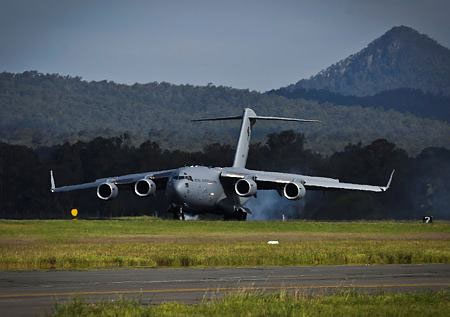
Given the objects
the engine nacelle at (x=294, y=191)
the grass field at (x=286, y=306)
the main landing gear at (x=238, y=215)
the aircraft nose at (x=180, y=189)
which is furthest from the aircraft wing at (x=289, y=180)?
the grass field at (x=286, y=306)

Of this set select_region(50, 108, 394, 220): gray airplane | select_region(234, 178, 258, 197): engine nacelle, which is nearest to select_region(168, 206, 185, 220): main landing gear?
select_region(50, 108, 394, 220): gray airplane

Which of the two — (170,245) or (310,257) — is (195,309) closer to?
(310,257)

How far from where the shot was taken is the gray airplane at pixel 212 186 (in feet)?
214

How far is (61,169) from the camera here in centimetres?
10375

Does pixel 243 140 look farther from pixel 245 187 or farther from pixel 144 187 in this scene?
pixel 144 187

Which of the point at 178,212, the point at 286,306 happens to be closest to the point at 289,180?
the point at 178,212

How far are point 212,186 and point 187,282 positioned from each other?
4223 centimetres

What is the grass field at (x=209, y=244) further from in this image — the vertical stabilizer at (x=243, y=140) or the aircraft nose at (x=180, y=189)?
the vertical stabilizer at (x=243, y=140)

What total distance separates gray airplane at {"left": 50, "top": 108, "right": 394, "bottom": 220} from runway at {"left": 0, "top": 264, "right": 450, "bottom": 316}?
3437cm

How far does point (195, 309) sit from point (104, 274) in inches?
369

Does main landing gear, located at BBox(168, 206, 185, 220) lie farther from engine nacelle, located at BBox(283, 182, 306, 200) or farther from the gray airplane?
engine nacelle, located at BBox(283, 182, 306, 200)

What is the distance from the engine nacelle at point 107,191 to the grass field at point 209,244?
9.63 meters

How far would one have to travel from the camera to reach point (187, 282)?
981 inches

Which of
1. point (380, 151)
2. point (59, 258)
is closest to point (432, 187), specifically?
point (380, 151)
